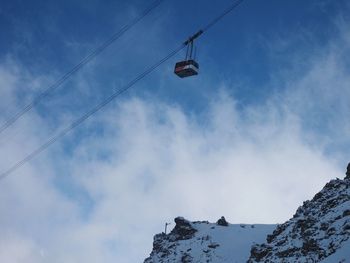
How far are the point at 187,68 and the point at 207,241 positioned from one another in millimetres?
51375

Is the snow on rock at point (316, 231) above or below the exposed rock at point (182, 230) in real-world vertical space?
below

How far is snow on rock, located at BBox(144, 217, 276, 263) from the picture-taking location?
196 ft

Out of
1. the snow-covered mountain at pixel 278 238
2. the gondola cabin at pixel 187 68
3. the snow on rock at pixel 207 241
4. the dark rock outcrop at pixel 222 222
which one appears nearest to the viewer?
the gondola cabin at pixel 187 68

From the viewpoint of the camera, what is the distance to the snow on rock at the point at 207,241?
59778mm

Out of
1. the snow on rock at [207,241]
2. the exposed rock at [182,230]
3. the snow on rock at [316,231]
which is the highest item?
the exposed rock at [182,230]

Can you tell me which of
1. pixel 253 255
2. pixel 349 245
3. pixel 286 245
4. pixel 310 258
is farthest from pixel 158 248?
pixel 349 245

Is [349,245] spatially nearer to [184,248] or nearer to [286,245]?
[286,245]

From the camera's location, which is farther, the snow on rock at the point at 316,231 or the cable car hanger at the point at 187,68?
the snow on rock at the point at 316,231

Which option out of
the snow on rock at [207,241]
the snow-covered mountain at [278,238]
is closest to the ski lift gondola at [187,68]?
the snow-covered mountain at [278,238]

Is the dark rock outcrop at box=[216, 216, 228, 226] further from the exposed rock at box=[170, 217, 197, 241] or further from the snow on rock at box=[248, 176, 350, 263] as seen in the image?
the snow on rock at box=[248, 176, 350, 263]

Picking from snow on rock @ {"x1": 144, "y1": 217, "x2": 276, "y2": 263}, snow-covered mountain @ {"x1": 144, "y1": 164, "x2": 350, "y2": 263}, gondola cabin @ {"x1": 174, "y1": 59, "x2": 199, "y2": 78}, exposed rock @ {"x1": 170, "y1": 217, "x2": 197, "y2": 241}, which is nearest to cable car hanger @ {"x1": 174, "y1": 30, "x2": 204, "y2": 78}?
gondola cabin @ {"x1": 174, "y1": 59, "x2": 199, "y2": 78}

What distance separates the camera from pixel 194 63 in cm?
1950

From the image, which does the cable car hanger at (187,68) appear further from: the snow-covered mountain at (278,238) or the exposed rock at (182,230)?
the exposed rock at (182,230)

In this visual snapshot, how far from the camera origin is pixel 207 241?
66.1 meters
